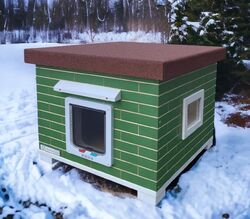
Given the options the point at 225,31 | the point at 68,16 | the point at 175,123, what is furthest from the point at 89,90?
the point at 68,16

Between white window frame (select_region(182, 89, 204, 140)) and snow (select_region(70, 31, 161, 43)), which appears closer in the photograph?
white window frame (select_region(182, 89, 204, 140))

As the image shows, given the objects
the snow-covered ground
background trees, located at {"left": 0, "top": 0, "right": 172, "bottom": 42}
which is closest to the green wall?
the snow-covered ground

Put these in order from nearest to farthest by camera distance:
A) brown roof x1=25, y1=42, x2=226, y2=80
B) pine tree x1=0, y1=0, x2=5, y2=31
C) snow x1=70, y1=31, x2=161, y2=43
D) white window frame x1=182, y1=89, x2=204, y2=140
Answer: brown roof x1=25, y1=42, x2=226, y2=80 → white window frame x1=182, y1=89, x2=204, y2=140 → snow x1=70, y1=31, x2=161, y2=43 → pine tree x1=0, y1=0, x2=5, y2=31

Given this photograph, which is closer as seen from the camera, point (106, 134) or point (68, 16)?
point (106, 134)

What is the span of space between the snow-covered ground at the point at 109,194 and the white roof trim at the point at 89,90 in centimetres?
78

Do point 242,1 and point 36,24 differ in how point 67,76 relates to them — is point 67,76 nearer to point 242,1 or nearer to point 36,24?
point 242,1

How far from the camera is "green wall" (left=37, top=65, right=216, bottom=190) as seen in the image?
8.17ft

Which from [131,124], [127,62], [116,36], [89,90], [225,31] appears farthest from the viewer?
[116,36]

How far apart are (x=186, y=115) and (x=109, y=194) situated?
34.2 inches

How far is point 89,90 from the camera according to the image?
2.71 metres

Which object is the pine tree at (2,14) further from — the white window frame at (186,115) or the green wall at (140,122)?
the white window frame at (186,115)

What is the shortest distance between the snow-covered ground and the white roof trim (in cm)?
78

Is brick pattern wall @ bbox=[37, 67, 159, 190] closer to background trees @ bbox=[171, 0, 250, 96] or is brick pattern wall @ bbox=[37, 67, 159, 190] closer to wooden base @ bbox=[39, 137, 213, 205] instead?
wooden base @ bbox=[39, 137, 213, 205]

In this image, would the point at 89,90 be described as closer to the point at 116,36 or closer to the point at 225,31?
the point at 225,31
